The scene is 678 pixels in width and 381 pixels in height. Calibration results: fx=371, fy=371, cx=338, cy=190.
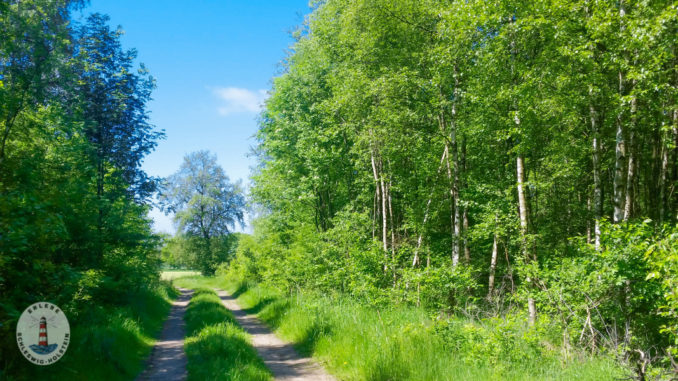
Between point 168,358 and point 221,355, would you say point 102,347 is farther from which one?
point 221,355

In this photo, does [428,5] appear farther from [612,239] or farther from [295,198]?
[295,198]

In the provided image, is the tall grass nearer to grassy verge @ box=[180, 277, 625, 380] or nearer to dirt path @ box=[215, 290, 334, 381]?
grassy verge @ box=[180, 277, 625, 380]

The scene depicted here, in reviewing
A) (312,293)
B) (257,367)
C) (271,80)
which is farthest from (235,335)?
(271,80)

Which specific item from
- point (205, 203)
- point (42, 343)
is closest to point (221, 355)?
point (42, 343)

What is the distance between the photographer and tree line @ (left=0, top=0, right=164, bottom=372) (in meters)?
5.44

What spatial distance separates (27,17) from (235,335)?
32.0 feet

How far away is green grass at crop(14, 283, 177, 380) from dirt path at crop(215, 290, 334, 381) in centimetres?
296

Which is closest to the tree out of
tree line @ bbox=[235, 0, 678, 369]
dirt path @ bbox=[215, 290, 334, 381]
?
tree line @ bbox=[235, 0, 678, 369]

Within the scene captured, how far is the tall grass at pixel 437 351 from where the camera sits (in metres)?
A: 5.90

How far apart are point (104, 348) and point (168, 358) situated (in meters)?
2.09

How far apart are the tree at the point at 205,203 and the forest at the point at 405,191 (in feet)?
95.4

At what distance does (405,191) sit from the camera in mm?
16422

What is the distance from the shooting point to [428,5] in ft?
43.4

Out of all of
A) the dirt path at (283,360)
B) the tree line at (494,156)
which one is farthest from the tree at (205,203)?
the dirt path at (283,360)
